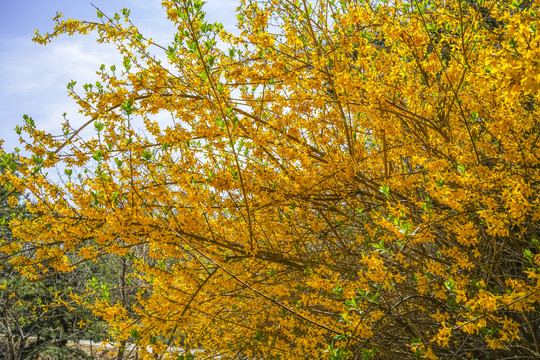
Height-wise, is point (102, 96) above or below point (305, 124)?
above

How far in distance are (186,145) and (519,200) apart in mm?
2450

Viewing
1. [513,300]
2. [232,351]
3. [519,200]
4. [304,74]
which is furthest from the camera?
[232,351]

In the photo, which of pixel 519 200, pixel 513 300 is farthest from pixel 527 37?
pixel 513 300

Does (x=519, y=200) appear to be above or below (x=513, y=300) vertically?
above

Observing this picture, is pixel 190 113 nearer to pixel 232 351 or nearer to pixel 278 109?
pixel 278 109

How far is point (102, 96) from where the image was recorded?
12.0ft

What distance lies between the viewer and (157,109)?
3.66 m

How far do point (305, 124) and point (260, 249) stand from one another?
1.18 metres

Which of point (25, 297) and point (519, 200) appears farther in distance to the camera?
point (25, 297)

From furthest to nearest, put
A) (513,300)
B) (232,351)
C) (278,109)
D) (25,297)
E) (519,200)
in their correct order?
(25,297)
(232,351)
(278,109)
(519,200)
(513,300)

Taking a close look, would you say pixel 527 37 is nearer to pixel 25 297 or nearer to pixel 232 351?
pixel 232 351

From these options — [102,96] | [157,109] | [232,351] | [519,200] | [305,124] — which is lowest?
[232,351]

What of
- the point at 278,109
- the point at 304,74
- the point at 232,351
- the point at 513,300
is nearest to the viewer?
the point at 513,300

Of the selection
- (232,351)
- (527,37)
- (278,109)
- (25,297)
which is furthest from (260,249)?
(25,297)
